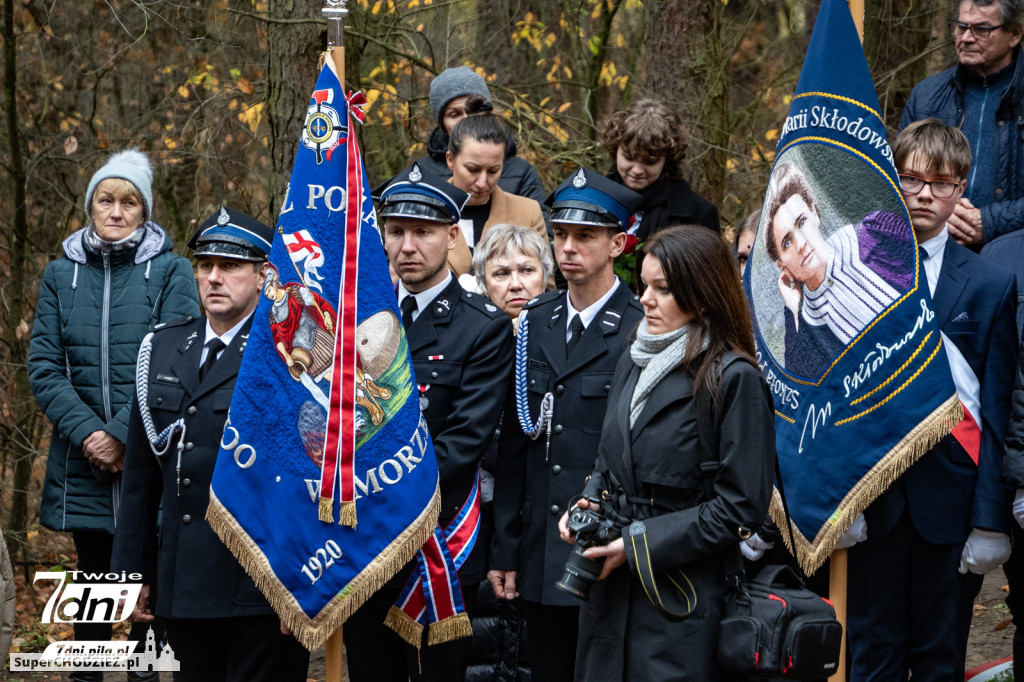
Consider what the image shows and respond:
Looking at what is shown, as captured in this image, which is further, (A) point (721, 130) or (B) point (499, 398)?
(A) point (721, 130)

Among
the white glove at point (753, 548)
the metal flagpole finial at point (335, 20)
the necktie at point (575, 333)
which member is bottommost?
the white glove at point (753, 548)

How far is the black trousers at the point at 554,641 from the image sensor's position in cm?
448

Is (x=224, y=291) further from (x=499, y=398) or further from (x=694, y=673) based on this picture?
(x=694, y=673)

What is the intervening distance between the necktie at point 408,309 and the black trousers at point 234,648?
120 cm

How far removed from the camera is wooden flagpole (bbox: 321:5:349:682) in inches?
167

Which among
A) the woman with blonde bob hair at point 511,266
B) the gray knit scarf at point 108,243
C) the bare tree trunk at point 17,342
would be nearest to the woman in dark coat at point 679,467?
the woman with blonde bob hair at point 511,266

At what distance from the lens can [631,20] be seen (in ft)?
39.3

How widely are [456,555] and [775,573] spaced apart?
1346 millimetres

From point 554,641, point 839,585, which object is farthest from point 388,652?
point 839,585

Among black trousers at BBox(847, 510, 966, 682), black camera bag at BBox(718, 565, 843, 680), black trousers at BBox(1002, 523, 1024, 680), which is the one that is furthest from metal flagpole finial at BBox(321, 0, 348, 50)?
black trousers at BBox(1002, 523, 1024, 680)

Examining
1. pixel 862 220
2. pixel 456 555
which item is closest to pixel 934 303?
pixel 862 220

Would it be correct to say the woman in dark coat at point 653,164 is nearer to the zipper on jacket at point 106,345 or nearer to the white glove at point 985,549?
the white glove at point 985,549

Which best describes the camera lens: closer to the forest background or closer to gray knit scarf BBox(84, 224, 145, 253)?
gray knit scarf BBox(84, 224, 145, 253)

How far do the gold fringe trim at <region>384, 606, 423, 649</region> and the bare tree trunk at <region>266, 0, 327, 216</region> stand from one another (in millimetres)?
2819
